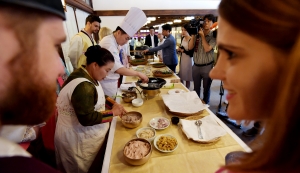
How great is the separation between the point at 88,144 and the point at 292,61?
150 centimetres

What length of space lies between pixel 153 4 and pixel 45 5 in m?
5.74

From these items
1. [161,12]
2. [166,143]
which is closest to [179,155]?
[166,143]

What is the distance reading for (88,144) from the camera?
1.43m

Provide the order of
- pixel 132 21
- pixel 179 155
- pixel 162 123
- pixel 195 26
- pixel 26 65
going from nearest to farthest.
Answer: pixel 26 65 < pixel 179 155 < pixel 162 123 < pixel 132 21 < pixel 195 26

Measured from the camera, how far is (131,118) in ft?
4.69

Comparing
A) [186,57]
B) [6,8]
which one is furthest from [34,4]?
[186,57]

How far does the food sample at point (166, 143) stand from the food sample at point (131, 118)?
0.29m

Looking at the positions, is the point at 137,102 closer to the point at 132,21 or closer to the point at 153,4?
the point at 132,21

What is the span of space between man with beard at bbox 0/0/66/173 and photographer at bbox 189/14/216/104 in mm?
2712

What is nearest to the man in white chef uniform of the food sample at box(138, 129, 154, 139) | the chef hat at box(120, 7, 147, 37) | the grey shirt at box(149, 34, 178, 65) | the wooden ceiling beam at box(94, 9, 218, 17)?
the chef hat at box(120, 7, 147, 37)

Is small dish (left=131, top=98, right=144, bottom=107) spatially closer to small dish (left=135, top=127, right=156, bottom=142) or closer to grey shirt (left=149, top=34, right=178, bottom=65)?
small dish (left=135, top=127, right=156, bottom=142)

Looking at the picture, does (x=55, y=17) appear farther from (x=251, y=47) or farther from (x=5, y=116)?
(x=251, y=47)

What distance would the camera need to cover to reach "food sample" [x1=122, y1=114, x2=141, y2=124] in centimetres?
135

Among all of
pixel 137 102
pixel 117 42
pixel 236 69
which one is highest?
pixel 236 69
